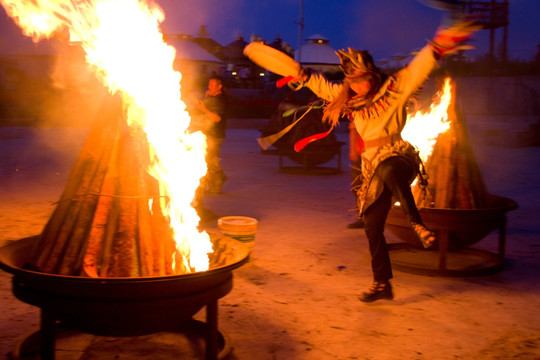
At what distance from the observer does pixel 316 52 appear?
43031mm

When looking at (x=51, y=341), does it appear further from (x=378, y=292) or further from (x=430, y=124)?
(x=430, y=124)

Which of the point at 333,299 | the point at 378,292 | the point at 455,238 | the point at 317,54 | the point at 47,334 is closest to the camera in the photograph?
the point at 47,334

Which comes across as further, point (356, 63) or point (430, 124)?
point (430, 124)

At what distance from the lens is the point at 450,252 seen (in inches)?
260

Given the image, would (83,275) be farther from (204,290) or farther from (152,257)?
(204,290)

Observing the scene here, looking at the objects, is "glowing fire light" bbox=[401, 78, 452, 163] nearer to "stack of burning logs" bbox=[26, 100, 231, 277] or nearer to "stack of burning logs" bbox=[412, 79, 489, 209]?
"stack of burning logs" bbox=[412, 79, 489, 209]

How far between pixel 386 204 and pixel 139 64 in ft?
7.59

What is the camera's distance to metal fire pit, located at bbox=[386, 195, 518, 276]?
5164 mm

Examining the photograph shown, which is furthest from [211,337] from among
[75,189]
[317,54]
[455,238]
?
[317,54]

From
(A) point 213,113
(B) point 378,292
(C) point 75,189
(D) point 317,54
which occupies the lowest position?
(B) point 378,292

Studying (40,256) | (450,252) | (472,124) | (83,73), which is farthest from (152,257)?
(83,73)

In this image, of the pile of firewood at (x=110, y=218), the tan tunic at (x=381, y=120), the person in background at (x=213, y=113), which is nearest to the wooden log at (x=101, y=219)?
the pile of firewood at (x=110, y=218)

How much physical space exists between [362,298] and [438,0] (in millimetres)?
2447

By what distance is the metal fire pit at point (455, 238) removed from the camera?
5.16 m
